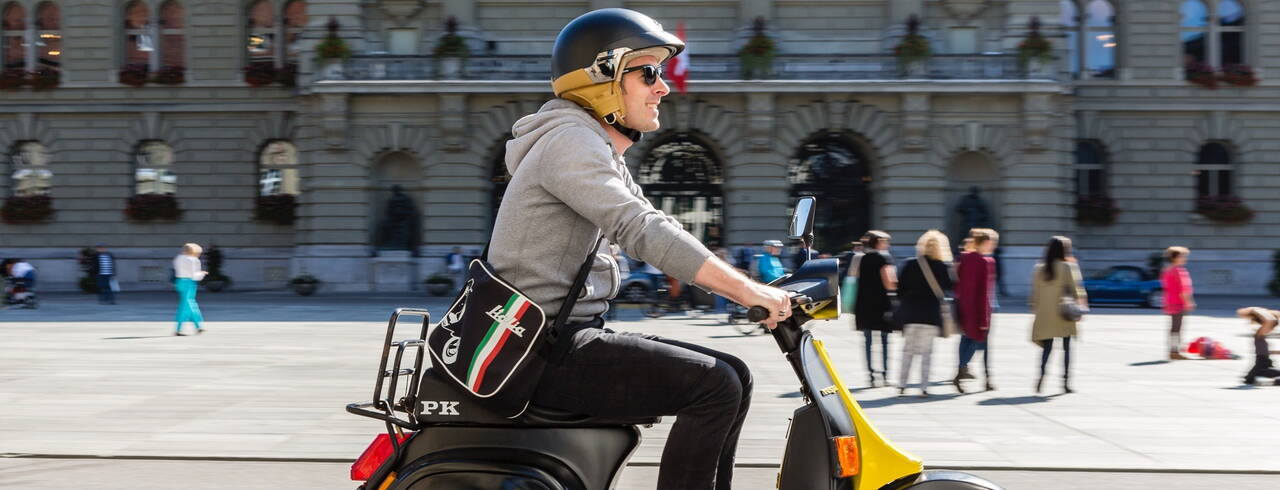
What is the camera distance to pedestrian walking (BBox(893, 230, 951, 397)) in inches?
399

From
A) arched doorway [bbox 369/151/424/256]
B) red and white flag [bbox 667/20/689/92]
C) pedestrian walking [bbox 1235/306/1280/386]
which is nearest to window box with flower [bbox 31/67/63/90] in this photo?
arched doorway [bbox 369/151/424/256]

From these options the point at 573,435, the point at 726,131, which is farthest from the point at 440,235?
the point at 573,435

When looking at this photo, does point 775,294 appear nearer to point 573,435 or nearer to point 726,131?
point 573,435

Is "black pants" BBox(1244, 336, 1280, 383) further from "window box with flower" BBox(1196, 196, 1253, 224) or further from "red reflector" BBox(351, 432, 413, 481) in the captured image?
"window box with flower" BBox(1196, 196, 1253, 224)

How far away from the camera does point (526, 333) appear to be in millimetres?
2721

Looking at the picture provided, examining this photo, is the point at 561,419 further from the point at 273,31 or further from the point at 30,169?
the point at 30,169

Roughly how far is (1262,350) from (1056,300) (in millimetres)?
2330

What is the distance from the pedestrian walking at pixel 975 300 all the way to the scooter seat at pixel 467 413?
25.9 ft

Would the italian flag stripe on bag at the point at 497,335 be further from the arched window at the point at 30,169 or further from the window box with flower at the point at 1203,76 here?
the arched window at the point at 30,169

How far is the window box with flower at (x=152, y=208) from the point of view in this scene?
30.3 metres

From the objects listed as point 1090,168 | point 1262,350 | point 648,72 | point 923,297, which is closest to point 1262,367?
point 1262,350

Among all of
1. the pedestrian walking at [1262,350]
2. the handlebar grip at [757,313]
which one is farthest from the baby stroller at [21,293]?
the handlebar grip at [757,313]

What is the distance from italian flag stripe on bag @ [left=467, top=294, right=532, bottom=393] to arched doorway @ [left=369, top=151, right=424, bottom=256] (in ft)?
86.2

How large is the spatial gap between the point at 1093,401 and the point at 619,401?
7701mm
